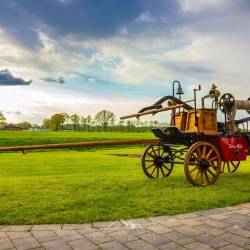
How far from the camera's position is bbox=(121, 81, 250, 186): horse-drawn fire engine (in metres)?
8.38

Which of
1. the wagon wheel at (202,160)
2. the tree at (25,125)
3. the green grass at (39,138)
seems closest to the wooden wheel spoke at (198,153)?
the wagon wheel at (202,160)

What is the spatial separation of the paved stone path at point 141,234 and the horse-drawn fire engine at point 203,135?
2968 mm

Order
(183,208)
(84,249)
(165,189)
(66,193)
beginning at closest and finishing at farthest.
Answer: (84,249) → (183,208) → (66,193) → (165,189)

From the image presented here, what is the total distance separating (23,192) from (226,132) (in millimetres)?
5437

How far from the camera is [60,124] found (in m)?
120

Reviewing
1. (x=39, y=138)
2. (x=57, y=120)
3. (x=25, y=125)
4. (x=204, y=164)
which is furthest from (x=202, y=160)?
(x=25, y=125)

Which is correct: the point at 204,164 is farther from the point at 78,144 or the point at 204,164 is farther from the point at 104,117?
→ the point at 104,117

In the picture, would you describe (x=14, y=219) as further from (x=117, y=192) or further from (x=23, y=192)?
(x=117, y=192)

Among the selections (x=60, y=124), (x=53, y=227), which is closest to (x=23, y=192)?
(x=53, y=227)

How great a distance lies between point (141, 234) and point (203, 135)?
15.3ft

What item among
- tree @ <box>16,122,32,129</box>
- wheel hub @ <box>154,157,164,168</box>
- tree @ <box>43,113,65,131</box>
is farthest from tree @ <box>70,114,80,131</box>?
wheel hub @ <box>154,157,164,168</box>

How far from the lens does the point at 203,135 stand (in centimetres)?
862

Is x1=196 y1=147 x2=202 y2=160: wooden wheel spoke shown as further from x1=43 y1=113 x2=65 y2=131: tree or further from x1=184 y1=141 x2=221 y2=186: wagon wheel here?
x1=43 y1=113 x2=65 y2=131: tree

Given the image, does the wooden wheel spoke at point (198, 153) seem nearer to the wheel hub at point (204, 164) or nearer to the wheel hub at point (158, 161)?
the wheel hub at point (204, 164)
